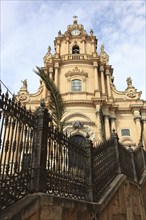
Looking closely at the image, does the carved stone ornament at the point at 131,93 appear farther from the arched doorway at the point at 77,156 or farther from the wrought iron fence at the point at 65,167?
the wrought iron fence at the point at 65,167

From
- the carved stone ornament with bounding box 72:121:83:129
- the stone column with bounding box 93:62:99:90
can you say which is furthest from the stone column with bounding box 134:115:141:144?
the carved stone ornament with bounding box 72:121:83:129

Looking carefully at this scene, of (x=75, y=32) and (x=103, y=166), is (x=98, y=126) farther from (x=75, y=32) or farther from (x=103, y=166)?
(x=75, y=32)

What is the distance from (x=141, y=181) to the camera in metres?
9.55

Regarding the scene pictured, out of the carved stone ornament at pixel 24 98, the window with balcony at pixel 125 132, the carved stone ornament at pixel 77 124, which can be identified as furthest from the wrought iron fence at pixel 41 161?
the carved stone ornament at pixel 24 98

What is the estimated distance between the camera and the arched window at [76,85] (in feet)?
79.8

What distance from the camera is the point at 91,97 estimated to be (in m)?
23.1

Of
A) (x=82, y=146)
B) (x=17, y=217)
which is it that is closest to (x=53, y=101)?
(x=82, y=146)

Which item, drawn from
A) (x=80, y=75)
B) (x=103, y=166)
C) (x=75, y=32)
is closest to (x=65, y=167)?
(x=103, y=166)

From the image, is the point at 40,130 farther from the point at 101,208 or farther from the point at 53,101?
the point at 53,101

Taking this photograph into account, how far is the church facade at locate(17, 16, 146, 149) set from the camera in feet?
70.8

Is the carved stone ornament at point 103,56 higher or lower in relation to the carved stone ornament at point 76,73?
higher

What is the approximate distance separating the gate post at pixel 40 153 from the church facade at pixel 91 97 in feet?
51.4

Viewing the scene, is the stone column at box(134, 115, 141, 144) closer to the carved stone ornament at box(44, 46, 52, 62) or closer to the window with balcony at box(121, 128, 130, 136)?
the window with balcony at box(121, 128, 130, 136)

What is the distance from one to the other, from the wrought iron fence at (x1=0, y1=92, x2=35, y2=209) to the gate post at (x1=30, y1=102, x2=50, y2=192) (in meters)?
0.10
